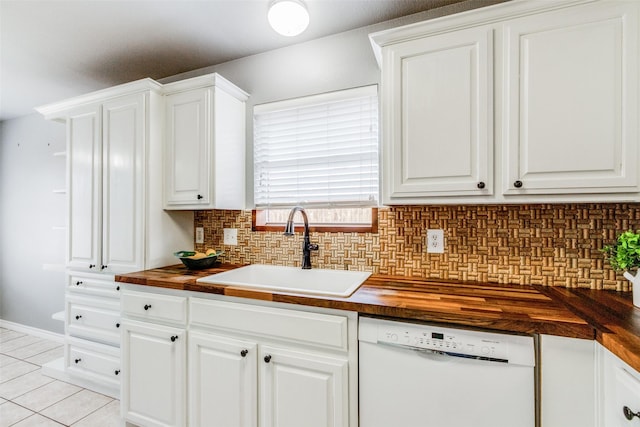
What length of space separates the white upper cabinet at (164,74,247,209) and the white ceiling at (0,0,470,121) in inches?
11.5

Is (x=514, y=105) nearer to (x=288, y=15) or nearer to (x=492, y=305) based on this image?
(x=492, y=305)

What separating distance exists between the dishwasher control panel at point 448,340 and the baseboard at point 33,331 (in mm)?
3767

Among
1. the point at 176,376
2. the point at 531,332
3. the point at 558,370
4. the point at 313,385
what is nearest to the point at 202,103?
the point at 176,376

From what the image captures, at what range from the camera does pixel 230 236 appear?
2.21 m

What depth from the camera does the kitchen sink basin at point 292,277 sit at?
167cm

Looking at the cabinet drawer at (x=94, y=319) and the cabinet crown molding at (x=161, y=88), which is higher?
the cabinet crown molding at (x=161, y=88)

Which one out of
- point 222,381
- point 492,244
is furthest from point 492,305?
point 222,381

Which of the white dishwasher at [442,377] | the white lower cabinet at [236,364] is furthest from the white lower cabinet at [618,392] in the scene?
the white lower cabinet at [236,364]

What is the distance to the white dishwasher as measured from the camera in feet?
3.32

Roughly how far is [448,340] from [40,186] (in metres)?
4.27

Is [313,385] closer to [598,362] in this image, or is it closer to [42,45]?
[598,362]

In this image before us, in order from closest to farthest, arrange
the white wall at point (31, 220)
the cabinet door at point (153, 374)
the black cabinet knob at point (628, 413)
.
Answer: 1. the black cabinet knob at point (628, 413)
2. the cabinet door at point (153, 374)
3. the white wall at point (31, 220)

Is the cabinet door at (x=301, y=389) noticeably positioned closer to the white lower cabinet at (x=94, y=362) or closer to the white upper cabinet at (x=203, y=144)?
the white upper cabinet at (x=203, y=144)

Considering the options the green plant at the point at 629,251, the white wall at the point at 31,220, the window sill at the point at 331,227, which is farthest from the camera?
the white wall at the point at 31,220
